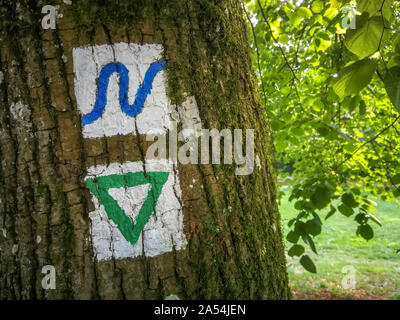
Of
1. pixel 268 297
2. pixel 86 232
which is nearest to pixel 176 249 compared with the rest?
pixel 86 232

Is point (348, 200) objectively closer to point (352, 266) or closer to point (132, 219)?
point (132, 219)

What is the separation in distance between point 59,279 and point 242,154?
0.77 meters

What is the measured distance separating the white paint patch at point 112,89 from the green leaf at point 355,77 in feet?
1.86

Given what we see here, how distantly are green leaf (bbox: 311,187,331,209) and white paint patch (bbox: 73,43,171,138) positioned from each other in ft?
4.77

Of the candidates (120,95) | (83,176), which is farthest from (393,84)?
(83,176)

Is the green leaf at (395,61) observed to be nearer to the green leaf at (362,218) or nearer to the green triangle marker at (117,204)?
the green triangle marker at (117,204)

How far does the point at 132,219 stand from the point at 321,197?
4.97 ft

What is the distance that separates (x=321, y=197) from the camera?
2.02 m

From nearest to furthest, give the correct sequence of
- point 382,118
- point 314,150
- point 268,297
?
1. point 268,297
2. point 382,118
3. point 314,150

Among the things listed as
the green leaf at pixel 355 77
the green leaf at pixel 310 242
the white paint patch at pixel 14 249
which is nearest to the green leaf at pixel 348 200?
the green leaf at pixel 310 242

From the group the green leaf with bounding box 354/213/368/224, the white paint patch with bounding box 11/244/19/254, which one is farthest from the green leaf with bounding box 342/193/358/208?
the white paint patch with bounding box 11/244/19/254

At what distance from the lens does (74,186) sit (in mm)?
938

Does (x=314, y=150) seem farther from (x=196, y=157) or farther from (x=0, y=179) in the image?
(x=0, y=179)

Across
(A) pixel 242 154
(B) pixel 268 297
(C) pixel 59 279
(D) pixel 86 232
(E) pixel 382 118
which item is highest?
(E) pixel 382 118
